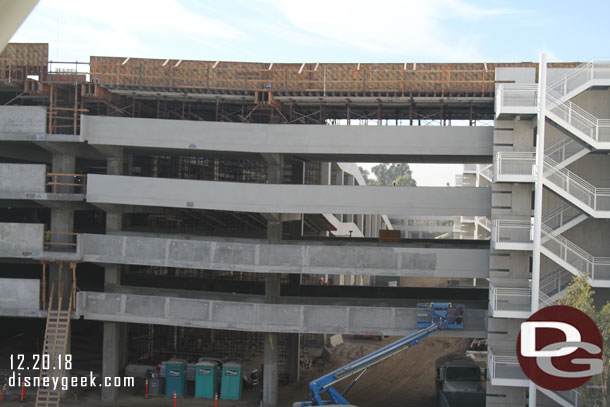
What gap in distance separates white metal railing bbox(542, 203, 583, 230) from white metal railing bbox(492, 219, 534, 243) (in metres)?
1.06

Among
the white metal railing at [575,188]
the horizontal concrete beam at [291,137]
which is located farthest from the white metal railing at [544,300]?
the horizontal concrete beam at [291,137]

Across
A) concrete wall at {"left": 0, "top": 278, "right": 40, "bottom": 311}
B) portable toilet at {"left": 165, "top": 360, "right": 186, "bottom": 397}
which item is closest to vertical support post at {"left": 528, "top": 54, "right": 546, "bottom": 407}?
portable toilet at {"left": 165, "top": 360, "right": 186, "bottom": 397}

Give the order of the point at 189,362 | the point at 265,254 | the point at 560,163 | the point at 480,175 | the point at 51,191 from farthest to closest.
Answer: the point at 480,175 → the point at 189,362 → the point at 51,191 → the point at 265,254 → the point at 560,163

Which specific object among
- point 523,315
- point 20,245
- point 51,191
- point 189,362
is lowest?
point 189,362

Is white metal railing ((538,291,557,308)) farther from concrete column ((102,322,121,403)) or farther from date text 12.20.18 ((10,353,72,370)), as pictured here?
date text 12.20.18 ((10,353,72,370))

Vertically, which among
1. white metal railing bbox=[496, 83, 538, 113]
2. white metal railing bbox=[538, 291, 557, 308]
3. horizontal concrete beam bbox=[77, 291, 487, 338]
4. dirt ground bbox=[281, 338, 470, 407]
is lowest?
dirt ground bbox=[281, 338, 470, 407]

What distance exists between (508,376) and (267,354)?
1021cm

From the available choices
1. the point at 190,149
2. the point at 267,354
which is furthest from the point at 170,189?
the point at 267,354

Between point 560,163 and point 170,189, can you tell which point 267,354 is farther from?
point 560,163

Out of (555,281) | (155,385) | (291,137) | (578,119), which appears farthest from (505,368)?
(155,385)

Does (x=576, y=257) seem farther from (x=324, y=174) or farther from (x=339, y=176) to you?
(x=339, y=176)

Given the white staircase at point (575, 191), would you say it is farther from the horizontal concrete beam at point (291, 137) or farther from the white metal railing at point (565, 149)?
the horizontal concrete beam at point (291, 137)

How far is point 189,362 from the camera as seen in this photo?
31.9m

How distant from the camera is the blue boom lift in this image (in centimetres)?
2495
